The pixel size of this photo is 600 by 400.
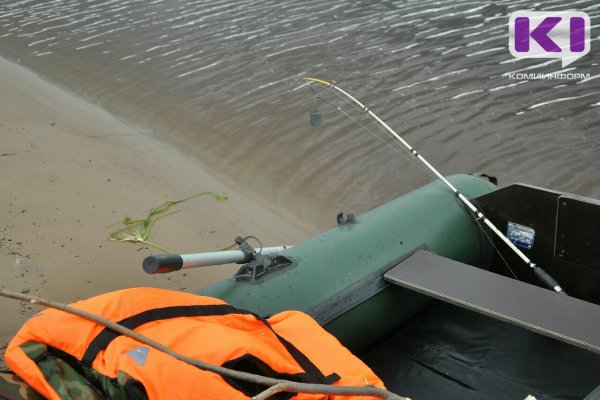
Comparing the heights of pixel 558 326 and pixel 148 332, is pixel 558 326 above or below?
below

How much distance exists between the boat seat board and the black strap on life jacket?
26.0 inches

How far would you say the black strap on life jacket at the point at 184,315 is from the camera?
1623 millimetres

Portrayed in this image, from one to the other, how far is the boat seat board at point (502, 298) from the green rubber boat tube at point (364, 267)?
82 mm

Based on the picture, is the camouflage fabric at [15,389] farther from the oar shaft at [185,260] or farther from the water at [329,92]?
the water at [329,92]

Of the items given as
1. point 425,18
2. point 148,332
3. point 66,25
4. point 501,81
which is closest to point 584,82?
point 501,81

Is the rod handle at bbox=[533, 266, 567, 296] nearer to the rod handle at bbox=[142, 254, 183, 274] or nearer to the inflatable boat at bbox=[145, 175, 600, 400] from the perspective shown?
the inflatable boat at bbox=[145, 175, 600, 400]

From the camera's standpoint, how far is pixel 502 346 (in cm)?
262

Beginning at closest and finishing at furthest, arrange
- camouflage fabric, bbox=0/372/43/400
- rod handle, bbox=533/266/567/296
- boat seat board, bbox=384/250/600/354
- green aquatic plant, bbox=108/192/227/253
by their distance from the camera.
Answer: camouflage fabric, bbox=0/372/43/400 < boat seat board, bbox=384/250/600/354 < rod handle, bbox=533/266/567/296 < green aquatic plant, bbox=108/192/227/253

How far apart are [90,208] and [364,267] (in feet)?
6.24

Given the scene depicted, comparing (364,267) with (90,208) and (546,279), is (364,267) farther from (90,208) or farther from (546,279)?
(90,208)

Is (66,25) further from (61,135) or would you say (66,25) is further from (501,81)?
(501,81)

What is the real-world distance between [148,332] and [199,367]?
0.20m

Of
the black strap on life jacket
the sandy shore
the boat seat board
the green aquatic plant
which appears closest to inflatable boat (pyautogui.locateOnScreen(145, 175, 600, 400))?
the boat seat board
